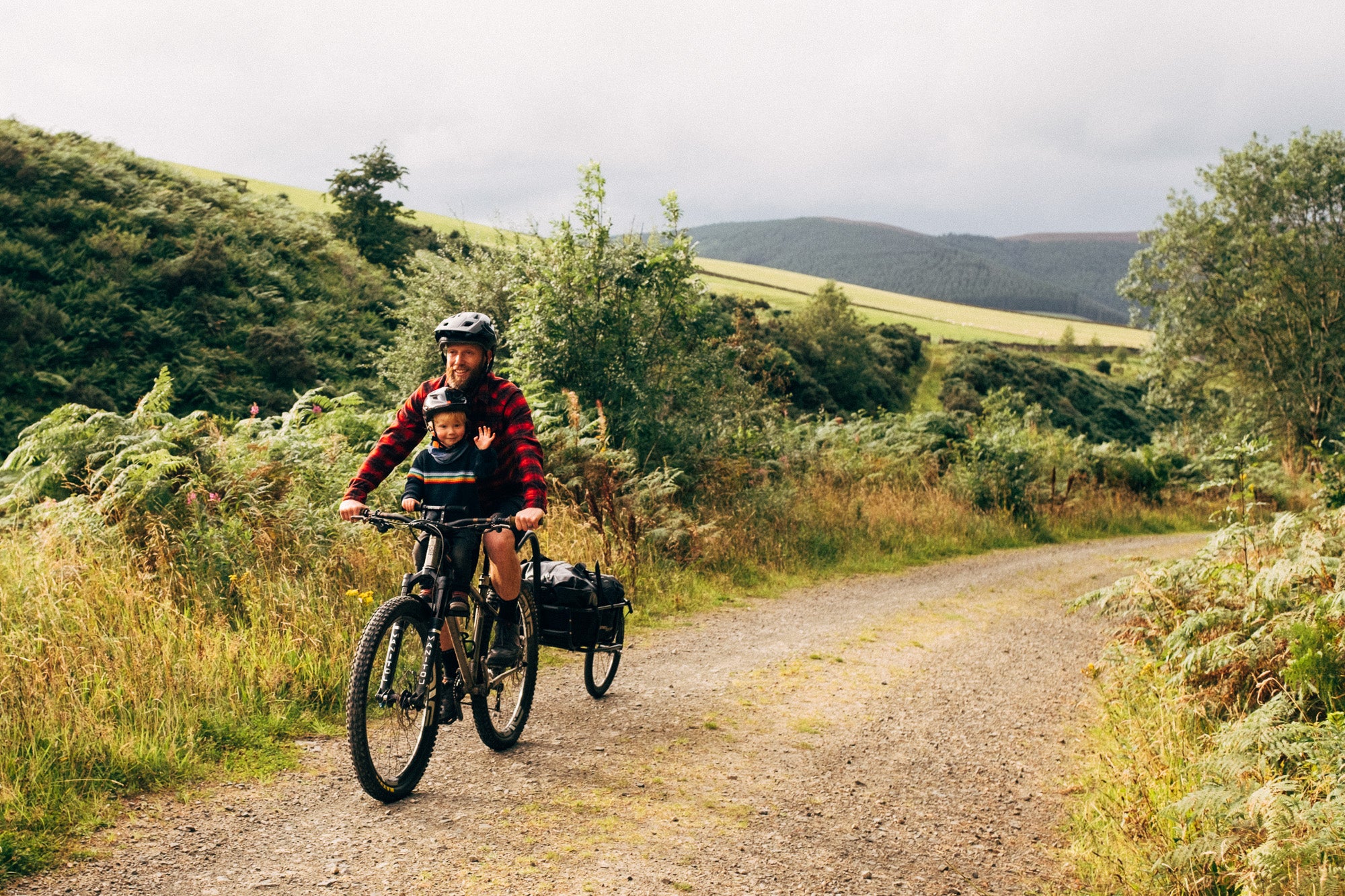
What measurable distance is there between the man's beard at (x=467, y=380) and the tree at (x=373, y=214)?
29.0m

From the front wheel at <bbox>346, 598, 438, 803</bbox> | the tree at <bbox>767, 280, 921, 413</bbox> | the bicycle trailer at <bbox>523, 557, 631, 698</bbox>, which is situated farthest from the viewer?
the tree at <bbox>767, 280, 921, 413</bbox>

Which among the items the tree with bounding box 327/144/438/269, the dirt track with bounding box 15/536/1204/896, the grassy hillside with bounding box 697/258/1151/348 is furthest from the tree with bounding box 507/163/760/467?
the grassy hillside with bounding box 697/258/1151/348

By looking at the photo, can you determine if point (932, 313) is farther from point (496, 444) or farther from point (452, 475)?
point (452, 475)

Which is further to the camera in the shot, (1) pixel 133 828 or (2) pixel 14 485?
(2) pixel 14 485

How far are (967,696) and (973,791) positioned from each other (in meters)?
1.83

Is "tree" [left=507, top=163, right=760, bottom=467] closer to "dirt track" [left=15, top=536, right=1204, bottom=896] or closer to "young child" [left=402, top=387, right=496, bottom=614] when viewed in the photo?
"dirt track" [left=15, top=536, right=1204, bottom=896]

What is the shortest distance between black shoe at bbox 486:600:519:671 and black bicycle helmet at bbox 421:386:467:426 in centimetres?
116

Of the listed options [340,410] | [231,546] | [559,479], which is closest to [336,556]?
[231,546]

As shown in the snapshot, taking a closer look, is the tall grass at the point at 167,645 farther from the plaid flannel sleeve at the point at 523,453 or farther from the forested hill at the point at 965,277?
the forested hill at the point at 965,277

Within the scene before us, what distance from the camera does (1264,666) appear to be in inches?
199

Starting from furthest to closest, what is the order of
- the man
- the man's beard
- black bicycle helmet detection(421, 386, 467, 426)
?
the man's beard < the man < black bicycle helmet detection(421, 386, 467, 426)

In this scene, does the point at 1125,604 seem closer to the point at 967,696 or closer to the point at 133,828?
the point at 967,696

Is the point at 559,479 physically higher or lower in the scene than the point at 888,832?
higher

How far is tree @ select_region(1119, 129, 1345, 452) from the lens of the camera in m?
30.9
